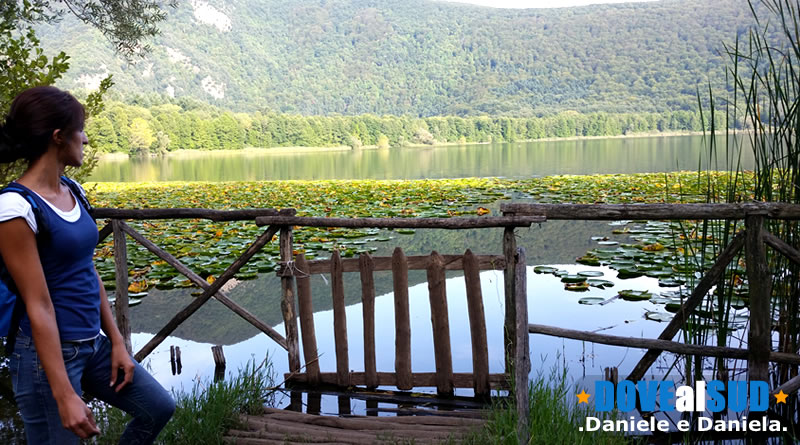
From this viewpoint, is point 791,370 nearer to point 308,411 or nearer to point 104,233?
point 308,411

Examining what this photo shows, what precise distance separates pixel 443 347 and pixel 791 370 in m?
2.17

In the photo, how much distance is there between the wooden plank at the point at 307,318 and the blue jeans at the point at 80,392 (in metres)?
2.02

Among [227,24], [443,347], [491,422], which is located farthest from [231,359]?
[227,24]

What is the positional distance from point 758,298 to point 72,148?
3452 millimetres

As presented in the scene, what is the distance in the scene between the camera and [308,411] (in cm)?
404

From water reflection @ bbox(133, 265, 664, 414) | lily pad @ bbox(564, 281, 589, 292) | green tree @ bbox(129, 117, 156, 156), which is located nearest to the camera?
water reflection @ bbox(133, 265, 664, 414)

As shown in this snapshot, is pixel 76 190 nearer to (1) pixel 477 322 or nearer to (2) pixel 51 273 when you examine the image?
(2) pixel 51 273

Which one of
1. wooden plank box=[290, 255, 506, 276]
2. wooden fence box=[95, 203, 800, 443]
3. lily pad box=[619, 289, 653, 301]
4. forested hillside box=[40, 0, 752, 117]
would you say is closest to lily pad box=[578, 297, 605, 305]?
lily pad box=[619, 289, 653, 301]

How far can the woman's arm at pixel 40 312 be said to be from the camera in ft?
5.02

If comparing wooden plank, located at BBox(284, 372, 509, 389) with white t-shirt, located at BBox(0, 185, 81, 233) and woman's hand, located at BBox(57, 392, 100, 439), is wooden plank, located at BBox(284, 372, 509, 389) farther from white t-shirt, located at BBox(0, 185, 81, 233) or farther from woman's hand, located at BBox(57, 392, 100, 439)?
white t-shirt, located at BBox(0, 185, 81, 233)

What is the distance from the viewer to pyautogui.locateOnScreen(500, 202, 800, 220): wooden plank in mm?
3209

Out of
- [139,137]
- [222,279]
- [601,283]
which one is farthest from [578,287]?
[139,137]

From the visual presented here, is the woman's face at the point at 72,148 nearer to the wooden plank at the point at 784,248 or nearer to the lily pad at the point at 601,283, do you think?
the wooden plank at the point at 784,248

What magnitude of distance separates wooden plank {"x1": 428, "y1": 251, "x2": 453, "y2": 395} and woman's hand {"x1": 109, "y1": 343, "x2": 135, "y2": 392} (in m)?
2.26
